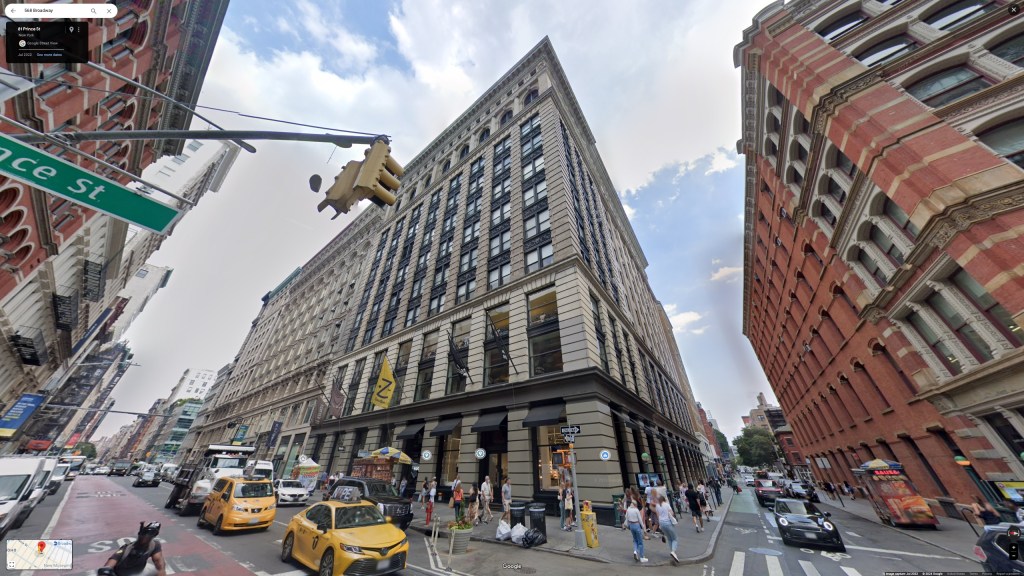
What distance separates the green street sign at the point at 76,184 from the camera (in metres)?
4.31

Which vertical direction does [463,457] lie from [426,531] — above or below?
above

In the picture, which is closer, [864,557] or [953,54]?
[864,557]

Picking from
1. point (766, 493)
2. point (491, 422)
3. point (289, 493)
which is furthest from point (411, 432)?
point (766, 493)

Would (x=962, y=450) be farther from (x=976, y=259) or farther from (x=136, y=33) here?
(x=136, y=33)

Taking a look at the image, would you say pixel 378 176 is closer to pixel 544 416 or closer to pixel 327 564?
pixel 327 564

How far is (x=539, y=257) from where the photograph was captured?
2258 cm

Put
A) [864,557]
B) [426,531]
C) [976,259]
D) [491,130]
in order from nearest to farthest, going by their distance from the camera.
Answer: [864,557]
[976,259]
[426,531]
[491,130]

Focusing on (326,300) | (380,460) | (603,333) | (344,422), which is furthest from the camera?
(326,300)

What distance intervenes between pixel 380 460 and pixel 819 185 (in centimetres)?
3358

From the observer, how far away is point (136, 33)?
14227mm

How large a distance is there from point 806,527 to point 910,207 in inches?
526

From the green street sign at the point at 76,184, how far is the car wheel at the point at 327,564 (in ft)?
25.0

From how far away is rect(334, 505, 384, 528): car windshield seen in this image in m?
8.55

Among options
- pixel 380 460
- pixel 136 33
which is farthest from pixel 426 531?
pixel 136 33
